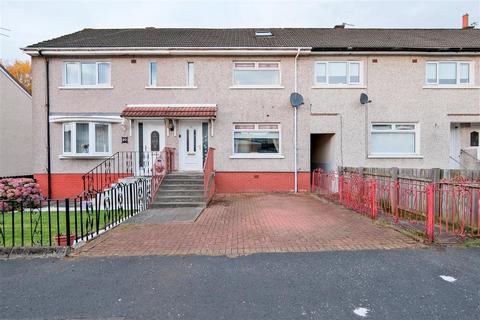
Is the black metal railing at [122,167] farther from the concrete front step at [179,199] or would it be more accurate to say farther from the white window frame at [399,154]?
the white window frame at [399,154]

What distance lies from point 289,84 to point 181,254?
1012 centimetres

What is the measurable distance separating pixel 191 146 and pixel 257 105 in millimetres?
3634

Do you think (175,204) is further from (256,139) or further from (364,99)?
(364,99)

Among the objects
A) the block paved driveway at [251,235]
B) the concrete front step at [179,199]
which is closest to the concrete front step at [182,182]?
the concrete front step at [179,199]

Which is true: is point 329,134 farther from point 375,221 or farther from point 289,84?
point 375,221

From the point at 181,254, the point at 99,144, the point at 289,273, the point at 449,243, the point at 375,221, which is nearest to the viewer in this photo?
the point at 289,273

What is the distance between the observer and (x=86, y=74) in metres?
12.9

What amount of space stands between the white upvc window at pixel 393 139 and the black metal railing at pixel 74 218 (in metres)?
10.4

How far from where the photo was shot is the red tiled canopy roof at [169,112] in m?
12.0

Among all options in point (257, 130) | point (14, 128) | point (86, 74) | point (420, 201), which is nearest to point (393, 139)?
point (257, 130)

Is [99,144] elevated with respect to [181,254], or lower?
elevated

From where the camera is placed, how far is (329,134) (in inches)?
535

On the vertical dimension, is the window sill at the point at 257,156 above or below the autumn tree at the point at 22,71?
below

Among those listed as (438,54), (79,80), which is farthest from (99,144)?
(438,54)
